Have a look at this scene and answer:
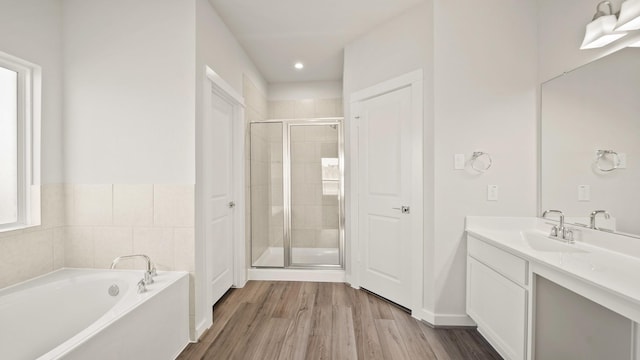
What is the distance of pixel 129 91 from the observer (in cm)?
193

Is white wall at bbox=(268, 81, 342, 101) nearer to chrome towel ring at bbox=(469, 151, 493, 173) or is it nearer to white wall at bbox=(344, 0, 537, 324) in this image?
white wall at bbox=(344, 0, 537, 324)

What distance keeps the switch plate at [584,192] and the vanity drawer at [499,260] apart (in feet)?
2.07

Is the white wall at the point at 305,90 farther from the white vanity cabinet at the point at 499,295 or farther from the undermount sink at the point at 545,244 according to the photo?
the undermount sink at the point at 545,244

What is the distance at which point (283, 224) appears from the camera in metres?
3.26

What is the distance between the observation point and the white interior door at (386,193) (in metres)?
2.33

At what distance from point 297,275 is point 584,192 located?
102 inches

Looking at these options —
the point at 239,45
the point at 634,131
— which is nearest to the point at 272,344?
the point at 634,131

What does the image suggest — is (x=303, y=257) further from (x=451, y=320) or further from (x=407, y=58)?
(x=407, y=58)

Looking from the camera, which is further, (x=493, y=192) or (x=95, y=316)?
(x=493, y=192)

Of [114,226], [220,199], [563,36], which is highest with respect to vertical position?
[563,36]

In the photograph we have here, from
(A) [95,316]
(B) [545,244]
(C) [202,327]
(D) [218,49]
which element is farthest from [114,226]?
(B) [545,244]

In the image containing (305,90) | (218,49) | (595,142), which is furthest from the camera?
(305,90)

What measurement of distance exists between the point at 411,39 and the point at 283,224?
238 cm

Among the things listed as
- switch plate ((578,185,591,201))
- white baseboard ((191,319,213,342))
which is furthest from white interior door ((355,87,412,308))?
white baseboard ((191,319,213,342))
